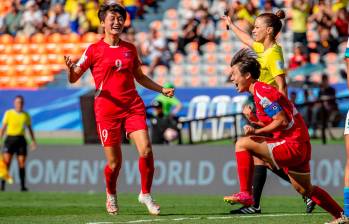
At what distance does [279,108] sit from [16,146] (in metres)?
12.8

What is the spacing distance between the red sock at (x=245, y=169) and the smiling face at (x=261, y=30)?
1.55m

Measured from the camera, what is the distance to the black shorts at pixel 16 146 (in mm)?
21234

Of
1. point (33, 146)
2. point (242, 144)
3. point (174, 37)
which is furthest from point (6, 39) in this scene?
point (242, 144)

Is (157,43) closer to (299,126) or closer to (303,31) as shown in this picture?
(303,31)

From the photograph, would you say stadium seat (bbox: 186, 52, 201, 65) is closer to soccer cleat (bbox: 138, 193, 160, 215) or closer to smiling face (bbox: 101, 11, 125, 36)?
smiling face (bbox: 101, 11, 125, 36)

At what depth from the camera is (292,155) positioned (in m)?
9.40

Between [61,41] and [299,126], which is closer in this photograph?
[299,126]

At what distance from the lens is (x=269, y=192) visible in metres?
18.4

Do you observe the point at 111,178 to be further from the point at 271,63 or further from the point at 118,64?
the point at 271,63

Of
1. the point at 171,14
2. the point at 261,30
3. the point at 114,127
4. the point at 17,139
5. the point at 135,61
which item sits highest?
the point at 171,14

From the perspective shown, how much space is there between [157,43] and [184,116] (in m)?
4.60

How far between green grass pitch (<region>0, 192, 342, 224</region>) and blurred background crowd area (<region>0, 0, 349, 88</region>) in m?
9.82

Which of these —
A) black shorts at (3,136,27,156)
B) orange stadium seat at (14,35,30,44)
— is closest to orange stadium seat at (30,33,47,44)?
orange stadium seat at (14,35,30,44)

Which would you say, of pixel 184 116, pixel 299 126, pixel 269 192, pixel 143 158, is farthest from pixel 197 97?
pixel 299 126
